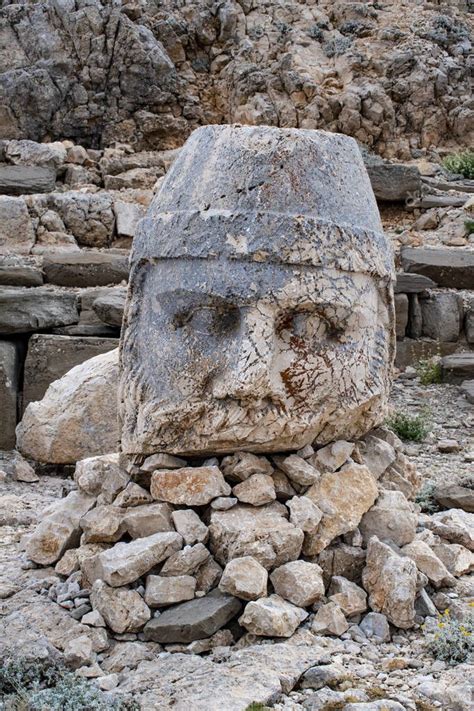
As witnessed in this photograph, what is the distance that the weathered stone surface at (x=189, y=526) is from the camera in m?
2.81

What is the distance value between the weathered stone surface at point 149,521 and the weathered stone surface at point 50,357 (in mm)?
4307

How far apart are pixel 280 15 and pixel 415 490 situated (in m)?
17.6

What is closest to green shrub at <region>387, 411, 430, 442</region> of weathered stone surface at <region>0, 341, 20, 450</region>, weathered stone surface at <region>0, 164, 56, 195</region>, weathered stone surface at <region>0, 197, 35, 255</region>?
weathered stone surface at <region>0, 341, 20, 450</region>

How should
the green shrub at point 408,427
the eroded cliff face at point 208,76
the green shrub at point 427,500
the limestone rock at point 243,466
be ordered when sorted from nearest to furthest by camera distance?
1. the limestone rock at point 243,466
2. the green shrub at point 427,500
3. the green shrub at point 408,427
4. the eroded cliff face at point 208,76

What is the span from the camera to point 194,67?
1758cm

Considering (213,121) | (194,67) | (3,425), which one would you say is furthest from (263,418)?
(194,67)

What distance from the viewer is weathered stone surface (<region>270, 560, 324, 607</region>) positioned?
269 cm

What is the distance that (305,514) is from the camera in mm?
2844

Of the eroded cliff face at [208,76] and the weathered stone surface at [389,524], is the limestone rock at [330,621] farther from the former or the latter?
the eroded cliff face at [208,76]

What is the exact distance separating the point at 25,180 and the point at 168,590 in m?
10.3

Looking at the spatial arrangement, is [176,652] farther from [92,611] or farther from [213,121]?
[213,121]

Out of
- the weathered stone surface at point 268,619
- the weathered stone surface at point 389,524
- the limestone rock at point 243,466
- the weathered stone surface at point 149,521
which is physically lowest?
the weathered stone surface at point 268,619

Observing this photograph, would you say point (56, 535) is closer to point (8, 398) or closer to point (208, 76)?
point (8, 398)

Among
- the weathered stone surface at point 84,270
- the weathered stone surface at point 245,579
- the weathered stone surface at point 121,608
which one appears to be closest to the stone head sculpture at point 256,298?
the weathered stone surface at point 245,579
